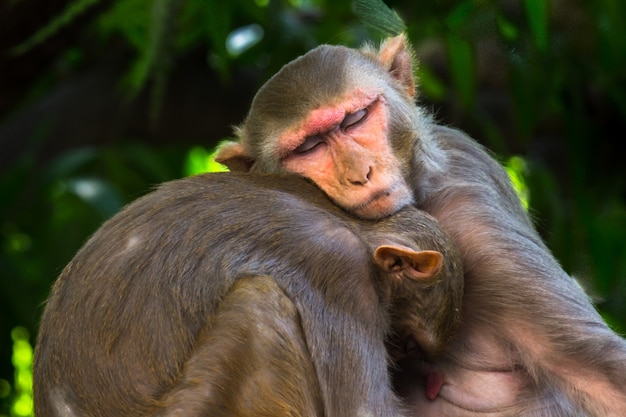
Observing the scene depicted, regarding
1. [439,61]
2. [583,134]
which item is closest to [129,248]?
[583,134]

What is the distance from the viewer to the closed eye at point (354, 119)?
4421 millimetres

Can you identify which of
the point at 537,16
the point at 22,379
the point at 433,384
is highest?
the point at 537,16

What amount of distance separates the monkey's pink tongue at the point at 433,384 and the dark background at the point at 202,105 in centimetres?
146

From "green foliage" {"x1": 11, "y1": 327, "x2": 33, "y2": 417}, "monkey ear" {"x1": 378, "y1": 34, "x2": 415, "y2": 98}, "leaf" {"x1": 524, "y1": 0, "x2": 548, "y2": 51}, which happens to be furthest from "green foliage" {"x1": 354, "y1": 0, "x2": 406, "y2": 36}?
"green foliage" {"x1": 11, "y1": 327, "x2": 33, "y2": 417}

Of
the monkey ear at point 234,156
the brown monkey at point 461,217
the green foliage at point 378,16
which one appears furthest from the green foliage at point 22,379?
the green foliage at point 378,16

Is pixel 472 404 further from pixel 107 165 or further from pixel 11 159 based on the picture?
pixel 11 159

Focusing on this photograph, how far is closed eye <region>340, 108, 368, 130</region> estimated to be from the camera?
4.42 meters

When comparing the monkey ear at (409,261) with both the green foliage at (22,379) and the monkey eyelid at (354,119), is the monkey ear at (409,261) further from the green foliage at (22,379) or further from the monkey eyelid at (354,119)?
the green foliage at (22,379)

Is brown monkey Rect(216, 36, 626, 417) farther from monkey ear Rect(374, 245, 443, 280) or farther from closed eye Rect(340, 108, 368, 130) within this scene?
monkey ear Rect(374, 245, 443, 280)

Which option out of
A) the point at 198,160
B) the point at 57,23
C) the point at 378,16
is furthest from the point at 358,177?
the point at 198,160

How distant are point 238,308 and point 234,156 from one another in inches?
57.5

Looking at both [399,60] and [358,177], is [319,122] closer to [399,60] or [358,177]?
[358,177]

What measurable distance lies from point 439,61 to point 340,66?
193 inches

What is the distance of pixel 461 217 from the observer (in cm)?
426
